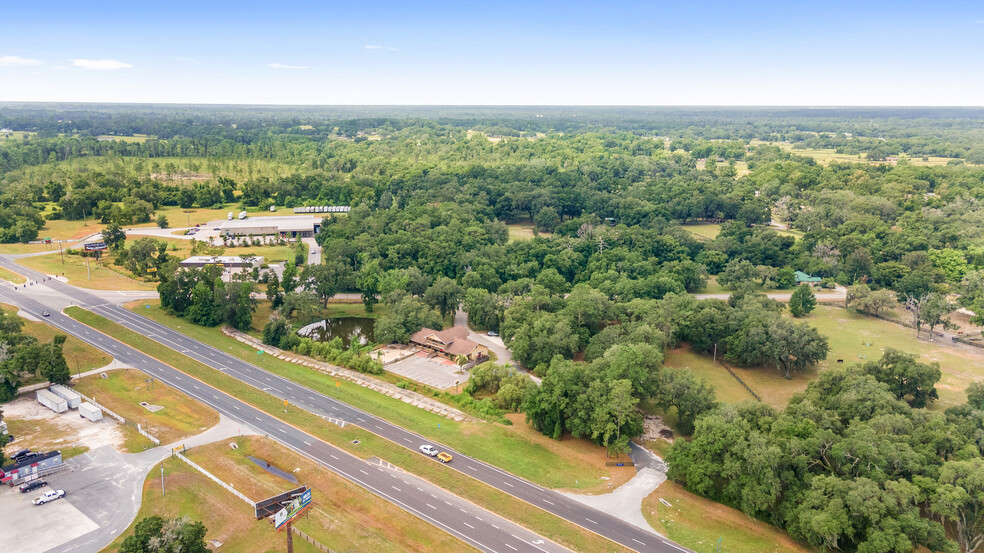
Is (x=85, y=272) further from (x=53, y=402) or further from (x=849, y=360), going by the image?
(x=849, y=360)

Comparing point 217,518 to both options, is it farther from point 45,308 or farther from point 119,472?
point 45,308

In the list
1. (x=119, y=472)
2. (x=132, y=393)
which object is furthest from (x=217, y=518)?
(x=132, y=393)

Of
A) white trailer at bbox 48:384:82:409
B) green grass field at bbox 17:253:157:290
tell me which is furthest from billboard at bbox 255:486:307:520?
green grass field at bbox 17:253:157:290

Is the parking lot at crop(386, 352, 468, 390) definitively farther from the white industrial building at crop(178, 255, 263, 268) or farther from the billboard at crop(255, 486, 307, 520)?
the white industrial building at crop(178, 255, 263, 268)

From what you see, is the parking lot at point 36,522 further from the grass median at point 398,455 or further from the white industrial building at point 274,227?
the white industrial building at point 274,227

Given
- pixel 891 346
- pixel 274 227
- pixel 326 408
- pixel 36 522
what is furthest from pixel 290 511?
pixel 274 227

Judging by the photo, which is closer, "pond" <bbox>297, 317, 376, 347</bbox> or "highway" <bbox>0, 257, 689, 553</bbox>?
"highway" <bbox>0, 257, 689, 553</bbox>
